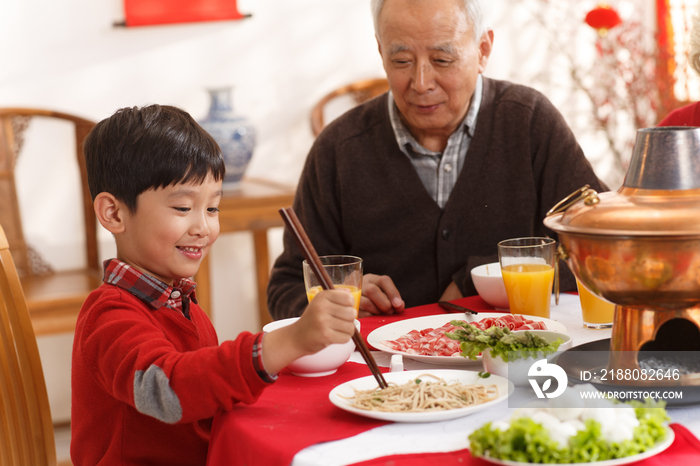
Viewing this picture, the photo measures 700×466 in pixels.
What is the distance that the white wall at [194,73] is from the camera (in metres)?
3.03

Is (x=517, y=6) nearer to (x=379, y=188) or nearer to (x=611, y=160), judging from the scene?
(x=611, y=160)

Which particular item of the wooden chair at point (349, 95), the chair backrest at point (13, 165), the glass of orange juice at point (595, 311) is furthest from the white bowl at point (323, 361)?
the wooden chair at point (349, 95)

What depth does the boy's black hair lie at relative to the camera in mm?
1202

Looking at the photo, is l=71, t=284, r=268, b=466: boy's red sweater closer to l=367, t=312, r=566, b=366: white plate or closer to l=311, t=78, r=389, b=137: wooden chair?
l=367, t=312, r=566, b=366: white plate

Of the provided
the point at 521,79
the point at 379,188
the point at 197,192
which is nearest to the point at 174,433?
the point at 197,192

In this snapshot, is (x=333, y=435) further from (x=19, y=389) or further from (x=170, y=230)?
(x=19, y=389)

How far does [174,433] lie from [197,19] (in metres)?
2.40

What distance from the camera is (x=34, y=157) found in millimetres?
3051

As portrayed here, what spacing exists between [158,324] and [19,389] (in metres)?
0.40

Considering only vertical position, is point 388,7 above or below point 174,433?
above

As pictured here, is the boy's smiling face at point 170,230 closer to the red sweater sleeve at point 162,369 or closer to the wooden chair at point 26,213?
the red sweater sleeve at point 162,369

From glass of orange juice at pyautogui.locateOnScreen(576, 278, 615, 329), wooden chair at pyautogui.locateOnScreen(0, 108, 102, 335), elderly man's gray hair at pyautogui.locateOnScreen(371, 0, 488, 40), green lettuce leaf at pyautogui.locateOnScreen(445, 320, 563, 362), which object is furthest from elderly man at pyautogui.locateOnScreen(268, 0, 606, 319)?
wooden chair at pyautogui.locateOnScreen(0, 108, 102, 335)

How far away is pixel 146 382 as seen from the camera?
0.94 meters

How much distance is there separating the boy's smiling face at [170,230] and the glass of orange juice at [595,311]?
0.63 meters
